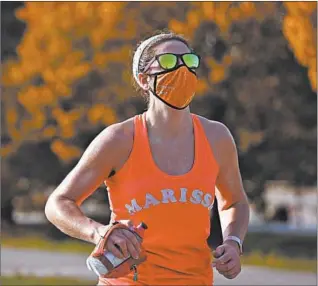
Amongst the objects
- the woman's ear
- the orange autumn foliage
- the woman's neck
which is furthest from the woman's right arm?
the orange autumn foliage

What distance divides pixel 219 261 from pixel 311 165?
21.5 meters

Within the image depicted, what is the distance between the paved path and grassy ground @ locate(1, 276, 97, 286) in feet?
2.51

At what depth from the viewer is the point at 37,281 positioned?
13430 millimetres

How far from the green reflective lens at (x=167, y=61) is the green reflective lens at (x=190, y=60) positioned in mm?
55

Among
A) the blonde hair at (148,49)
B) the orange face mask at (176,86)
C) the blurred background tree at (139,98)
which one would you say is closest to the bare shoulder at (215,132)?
the orange face mask at (176,86)

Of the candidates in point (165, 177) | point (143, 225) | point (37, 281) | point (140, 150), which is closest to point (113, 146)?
point (140, 150)

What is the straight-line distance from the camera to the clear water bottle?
3.48 metres

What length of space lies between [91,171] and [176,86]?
52 centimetres

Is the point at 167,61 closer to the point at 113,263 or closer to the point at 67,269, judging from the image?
the point at 113,263

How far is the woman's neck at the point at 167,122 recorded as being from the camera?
4.00 meters

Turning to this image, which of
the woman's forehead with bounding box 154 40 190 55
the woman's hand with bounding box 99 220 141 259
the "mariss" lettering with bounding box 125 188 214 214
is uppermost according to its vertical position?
the woman's forehead with bounding box 154 40 190 55

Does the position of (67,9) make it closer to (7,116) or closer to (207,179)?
(7,116)

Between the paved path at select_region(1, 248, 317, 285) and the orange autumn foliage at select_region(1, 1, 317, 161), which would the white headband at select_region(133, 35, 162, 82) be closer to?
the paved path at select_region(1, 248, 317, 285)

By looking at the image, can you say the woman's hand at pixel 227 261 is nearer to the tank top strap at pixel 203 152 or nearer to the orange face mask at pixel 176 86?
the tank top strap at pixel 203 152
